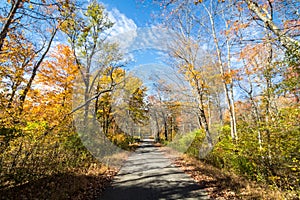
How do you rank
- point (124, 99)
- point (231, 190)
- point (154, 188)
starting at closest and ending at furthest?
1. point (231, 190)
2. point (154, 188)
3. point (124, 99)

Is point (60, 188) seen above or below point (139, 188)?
above

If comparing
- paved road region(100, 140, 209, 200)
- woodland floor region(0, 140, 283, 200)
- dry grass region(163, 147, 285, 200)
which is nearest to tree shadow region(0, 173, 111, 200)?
woodland floor region(0, 140, 283, 200)

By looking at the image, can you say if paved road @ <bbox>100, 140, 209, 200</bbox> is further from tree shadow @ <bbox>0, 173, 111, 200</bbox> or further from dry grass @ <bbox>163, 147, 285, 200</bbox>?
tree shadow @ <bbox>0, 173, 111, 200</bbox>

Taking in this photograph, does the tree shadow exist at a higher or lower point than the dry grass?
higher

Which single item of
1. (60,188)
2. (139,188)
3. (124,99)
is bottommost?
(139,188)

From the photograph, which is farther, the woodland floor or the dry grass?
the woodland floor

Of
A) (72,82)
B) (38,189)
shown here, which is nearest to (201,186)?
(38,189)

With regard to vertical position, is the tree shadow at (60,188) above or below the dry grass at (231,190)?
above

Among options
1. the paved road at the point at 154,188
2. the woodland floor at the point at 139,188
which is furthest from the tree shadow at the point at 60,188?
the paved road at the point at 154,188

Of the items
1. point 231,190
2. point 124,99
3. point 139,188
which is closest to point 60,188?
point 139,188

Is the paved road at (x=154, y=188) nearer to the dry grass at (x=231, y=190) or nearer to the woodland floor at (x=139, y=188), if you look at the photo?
the woodland floor at (x=139, y=188)

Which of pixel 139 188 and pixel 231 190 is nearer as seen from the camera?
pixel 231 190

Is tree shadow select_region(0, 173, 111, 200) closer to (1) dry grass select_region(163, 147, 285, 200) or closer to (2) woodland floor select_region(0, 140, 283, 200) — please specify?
(2) woodland floor select_region(0, 140, 283, 200)

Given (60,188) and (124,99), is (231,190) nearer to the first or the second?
(60,188)
